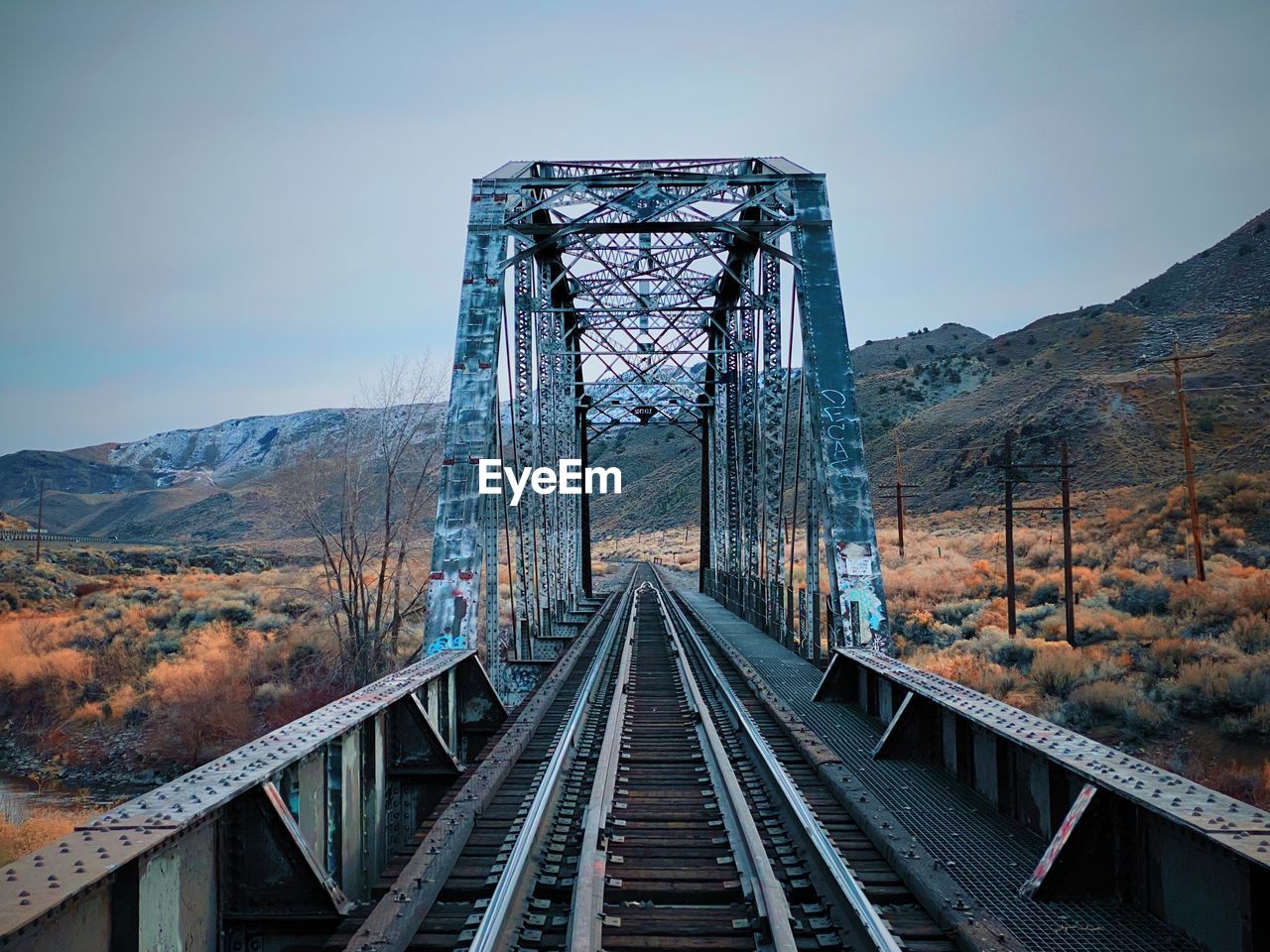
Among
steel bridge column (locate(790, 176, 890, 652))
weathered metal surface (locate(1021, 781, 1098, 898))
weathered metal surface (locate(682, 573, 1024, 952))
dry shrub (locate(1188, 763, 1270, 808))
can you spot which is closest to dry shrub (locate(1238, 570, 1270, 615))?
dry shrub (locate(1188, 763, 1270, 808))

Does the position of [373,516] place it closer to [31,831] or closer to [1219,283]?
[31,831]

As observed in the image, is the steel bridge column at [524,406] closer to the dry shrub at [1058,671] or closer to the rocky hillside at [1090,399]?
the dry shrub at [1058,671]

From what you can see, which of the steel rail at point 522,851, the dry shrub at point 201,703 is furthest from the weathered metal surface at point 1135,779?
the dry shrub at point 201,703

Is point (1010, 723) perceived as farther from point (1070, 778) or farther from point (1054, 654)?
point (1054, 654)

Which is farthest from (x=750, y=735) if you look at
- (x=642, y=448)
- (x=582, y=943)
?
(x=642, y=448)

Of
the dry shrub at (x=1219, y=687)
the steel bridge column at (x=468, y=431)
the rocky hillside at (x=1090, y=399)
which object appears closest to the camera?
the steel bridge column at (x=468, y=431)
